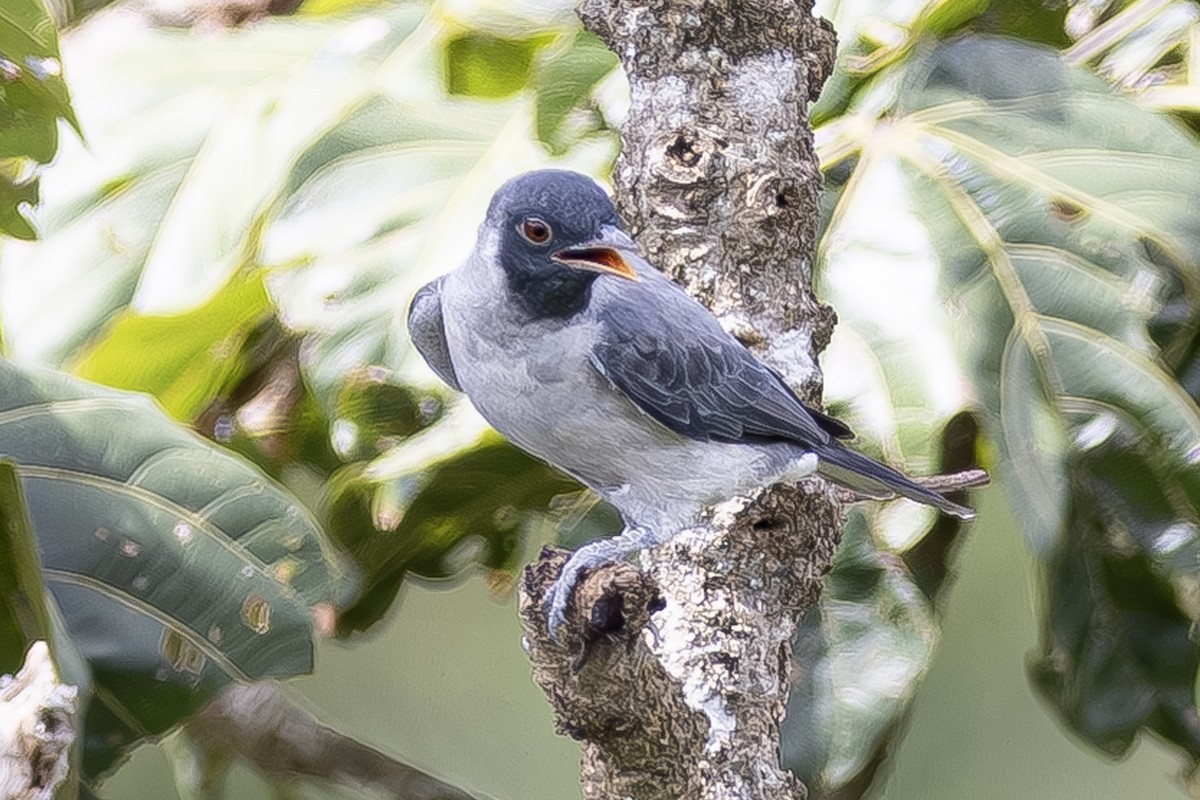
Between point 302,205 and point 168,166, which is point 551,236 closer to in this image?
point 302,205

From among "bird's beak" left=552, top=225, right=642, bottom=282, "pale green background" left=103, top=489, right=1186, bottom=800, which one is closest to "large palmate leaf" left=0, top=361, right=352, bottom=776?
"bird's beak" left=552, top=225, right=642, bottom=282

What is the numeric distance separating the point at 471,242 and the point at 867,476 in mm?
582

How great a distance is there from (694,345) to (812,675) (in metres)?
0.63

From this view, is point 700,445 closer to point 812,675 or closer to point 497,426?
point 497,426

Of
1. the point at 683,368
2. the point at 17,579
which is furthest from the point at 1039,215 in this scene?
the point at 17,579

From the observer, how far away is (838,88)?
1347 mm

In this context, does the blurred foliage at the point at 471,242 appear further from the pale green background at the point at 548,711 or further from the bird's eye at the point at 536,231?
the bird's eye at the point at 536,231

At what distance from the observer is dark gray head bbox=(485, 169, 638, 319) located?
0.76 meters

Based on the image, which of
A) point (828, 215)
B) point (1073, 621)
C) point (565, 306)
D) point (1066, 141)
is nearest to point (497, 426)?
point (565, 306)

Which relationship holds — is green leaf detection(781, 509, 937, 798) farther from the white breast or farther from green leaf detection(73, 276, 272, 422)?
green leaf detection(73, 276, 272, 422)

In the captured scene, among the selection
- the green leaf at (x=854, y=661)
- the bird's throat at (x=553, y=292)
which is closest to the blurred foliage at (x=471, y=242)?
the green leaf at (x=854, y=661)

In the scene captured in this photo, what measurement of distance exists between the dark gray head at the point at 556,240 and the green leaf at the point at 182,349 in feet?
1.83

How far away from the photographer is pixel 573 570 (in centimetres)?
75

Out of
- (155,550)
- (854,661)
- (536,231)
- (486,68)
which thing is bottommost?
(854,661)
